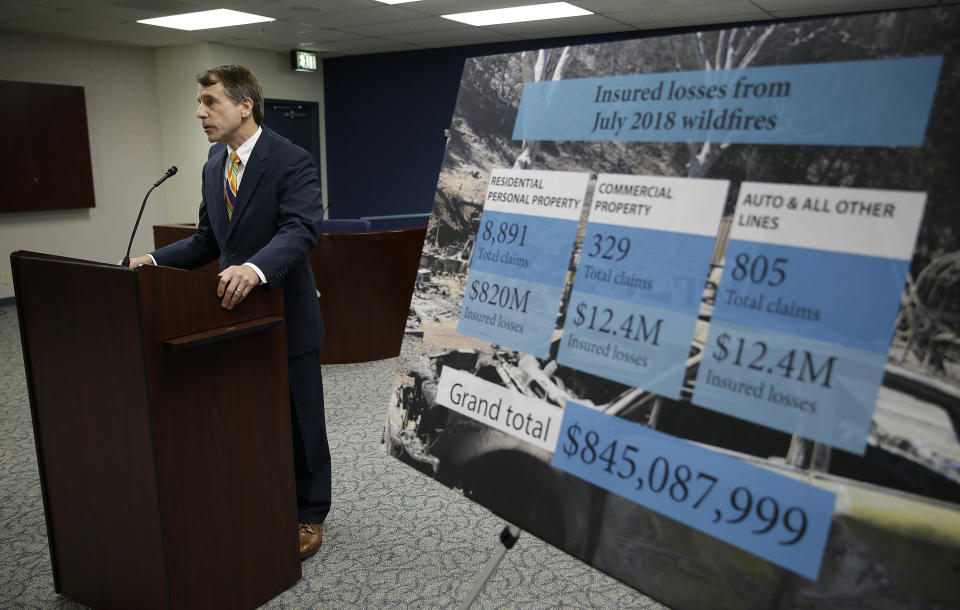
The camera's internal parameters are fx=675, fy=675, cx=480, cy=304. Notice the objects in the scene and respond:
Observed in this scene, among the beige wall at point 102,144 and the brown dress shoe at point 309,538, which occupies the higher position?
the beige wall at point 102,144

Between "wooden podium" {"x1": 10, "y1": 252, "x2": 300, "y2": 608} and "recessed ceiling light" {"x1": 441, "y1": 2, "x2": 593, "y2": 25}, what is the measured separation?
4165 millimetres

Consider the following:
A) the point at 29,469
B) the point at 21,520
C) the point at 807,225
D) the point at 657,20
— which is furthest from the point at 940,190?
the point at 657,20

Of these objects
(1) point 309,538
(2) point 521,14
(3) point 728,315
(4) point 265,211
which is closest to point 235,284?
(4) point 265,211

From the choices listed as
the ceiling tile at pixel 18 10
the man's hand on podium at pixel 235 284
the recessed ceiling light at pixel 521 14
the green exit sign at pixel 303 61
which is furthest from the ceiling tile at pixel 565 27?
the man's hand on podium at pixel 235 284

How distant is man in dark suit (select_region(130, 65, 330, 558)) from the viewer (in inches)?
73.2

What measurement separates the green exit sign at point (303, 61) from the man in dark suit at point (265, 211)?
5.64 meters

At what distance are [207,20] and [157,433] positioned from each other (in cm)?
501

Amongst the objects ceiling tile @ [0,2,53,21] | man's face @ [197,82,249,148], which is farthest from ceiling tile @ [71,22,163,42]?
man's face @ [197,82,249,148]

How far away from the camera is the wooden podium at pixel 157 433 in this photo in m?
1.53

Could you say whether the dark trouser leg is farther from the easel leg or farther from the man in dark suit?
the easel leg

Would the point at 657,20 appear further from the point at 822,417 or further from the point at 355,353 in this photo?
the point at 822,417

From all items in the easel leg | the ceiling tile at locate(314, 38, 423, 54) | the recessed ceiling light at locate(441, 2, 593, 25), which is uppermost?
the recessed ceiling light at locate(441, 2, 593, 25)

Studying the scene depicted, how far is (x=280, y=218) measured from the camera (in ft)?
6.23

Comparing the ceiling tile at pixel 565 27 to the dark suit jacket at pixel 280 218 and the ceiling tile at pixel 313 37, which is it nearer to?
the ceiling tile at pixel 313 37
